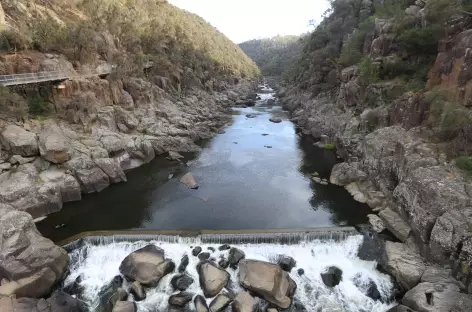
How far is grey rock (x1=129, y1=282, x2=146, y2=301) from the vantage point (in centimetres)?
1337

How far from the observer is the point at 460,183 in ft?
49.6

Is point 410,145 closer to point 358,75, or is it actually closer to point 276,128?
point 358,75

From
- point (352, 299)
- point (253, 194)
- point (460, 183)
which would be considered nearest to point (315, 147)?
point (253, 194)

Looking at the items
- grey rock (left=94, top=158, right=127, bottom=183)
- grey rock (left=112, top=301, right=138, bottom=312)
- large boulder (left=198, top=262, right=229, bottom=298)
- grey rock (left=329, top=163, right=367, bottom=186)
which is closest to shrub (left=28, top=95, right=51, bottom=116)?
grey rock (left=94, top=158, right=127, bottom=183)

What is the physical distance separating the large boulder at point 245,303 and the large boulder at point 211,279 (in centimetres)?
113

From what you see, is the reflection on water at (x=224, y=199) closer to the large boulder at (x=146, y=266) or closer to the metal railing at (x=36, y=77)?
the large boulder at (x=146, y=266)

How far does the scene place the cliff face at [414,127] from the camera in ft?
48.3

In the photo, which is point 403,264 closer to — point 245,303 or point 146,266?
point 245,303

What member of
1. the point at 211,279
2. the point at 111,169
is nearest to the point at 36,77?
the point at 111,169

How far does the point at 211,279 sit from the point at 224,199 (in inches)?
333

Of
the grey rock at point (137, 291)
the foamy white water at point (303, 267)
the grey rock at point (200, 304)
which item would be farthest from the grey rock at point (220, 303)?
the grey rock at point (137, 291)

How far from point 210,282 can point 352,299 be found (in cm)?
661

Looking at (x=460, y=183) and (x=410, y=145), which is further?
(x=410, y=145)

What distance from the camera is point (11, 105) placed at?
2248 cm
